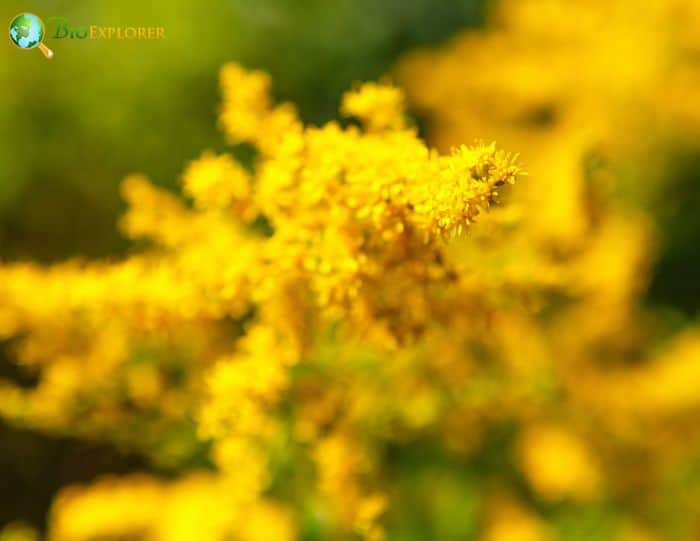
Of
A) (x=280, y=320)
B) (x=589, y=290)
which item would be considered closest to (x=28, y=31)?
(x=280, y=320)

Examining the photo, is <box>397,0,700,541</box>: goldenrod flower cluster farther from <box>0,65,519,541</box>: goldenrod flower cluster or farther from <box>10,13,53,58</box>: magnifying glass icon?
<box>10,13,53,58</box>: magnifying glass icon

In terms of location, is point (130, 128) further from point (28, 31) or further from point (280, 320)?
point (280, 320)

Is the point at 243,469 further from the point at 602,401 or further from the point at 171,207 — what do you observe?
the point at 602,401

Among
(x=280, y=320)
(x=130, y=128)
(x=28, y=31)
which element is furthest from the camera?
(x=130, y=128)

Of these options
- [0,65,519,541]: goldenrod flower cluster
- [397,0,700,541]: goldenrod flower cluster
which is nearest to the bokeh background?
[397,0,700,541]: goldenrod flower cluster

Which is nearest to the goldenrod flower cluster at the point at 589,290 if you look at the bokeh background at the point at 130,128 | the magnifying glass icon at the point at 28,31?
the bokeh background at the point at 130,128

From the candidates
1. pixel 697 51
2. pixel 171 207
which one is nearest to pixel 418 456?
pixel 171 207
